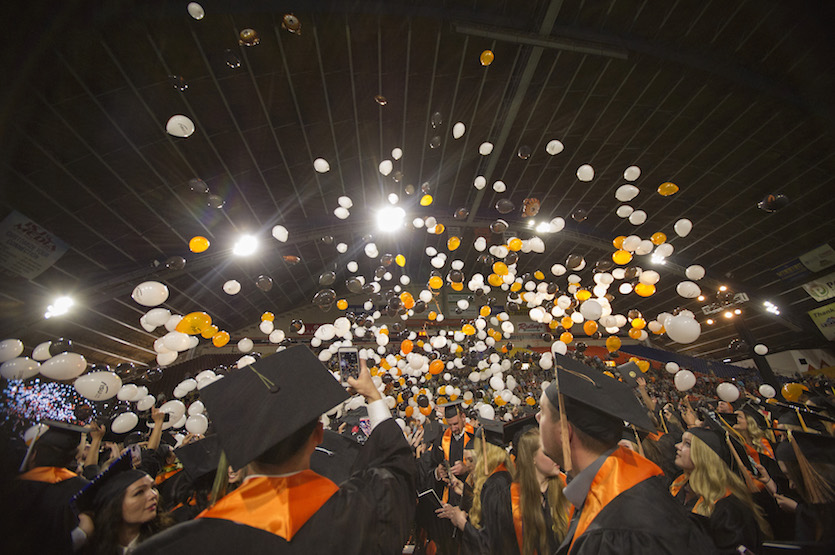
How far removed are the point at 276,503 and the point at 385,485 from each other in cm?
38

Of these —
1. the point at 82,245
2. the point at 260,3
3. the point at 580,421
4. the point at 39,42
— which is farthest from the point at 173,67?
the point at 580,421

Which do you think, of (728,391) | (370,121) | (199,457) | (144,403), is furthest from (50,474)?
(728,391)

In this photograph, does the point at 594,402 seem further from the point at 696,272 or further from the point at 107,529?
the point at 696,272

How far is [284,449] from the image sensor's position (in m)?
1.14

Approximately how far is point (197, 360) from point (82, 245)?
848cm

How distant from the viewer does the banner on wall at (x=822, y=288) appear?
32.8 ft

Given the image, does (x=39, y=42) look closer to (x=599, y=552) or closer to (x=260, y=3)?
(x=260, y=3)

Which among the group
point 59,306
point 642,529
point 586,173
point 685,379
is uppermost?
point 586,173

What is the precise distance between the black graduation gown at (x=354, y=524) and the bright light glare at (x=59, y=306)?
997cm

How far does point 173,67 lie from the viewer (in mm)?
4641

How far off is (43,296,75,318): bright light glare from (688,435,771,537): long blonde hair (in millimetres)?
11681

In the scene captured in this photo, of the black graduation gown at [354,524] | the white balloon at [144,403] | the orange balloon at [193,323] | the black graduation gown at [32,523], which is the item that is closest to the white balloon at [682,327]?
the black graduation gown at [354,524]

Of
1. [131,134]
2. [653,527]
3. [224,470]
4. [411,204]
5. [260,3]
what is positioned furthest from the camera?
[411,204]

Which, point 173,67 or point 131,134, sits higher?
point 173,67
